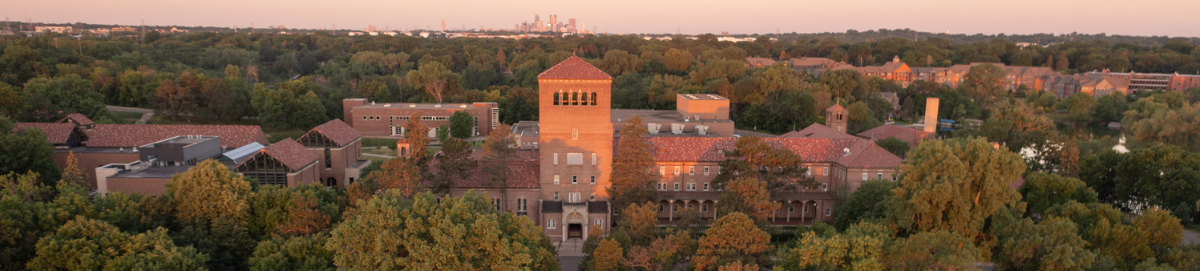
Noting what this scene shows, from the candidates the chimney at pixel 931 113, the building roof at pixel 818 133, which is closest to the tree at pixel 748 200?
the building roof at pixel 818 133

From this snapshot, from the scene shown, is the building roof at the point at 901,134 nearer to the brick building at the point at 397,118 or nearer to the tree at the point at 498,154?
the tree at the point at 498,154

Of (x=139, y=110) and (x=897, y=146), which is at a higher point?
(x=897, y=146)

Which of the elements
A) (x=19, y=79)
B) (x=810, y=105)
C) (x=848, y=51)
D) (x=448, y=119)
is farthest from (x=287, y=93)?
(x=848, y=51)

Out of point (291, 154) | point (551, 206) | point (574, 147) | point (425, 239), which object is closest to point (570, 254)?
point (551, 206)

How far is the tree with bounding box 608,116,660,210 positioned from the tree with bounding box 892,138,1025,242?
1276 cm

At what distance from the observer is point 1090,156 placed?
4831 cm

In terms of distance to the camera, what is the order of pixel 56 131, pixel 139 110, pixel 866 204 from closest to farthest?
pixel 866 204
pixel 56 131
pixel 139 110

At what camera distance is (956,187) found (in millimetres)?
30844

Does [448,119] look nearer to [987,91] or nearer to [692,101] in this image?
[692,101]

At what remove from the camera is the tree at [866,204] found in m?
36.1

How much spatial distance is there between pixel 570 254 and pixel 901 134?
36.7m

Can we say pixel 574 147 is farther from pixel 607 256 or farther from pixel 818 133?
Result: pixel 818 133

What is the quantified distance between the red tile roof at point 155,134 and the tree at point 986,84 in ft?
312

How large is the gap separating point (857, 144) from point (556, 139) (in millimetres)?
19550
